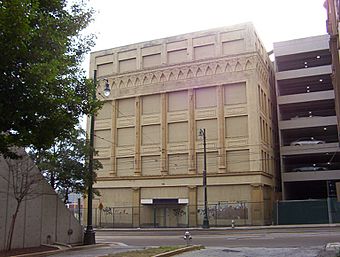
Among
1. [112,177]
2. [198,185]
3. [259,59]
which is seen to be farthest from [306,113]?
[112,177]

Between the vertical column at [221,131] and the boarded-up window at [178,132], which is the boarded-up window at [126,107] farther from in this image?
the vertical column at [221,131]

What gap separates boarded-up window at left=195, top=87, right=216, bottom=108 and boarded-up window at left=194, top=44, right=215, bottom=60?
147 inches

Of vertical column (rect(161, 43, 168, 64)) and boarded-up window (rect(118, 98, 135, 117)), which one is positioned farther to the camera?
boarded-up window (rect(118, 98, 135, 117))

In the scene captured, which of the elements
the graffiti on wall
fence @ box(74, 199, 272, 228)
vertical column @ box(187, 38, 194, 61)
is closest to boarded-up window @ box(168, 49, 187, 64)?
vertical column @ box(187, 38, 194, 61)

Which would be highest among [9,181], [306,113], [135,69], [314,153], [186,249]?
[135,69]

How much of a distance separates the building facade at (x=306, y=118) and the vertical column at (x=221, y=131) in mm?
11128

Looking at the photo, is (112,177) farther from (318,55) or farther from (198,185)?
(318,55)

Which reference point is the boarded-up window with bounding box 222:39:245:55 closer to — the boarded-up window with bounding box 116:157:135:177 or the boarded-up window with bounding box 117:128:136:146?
the boarded-up window with bounding box 117:128:136:146

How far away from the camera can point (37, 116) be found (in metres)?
9.92

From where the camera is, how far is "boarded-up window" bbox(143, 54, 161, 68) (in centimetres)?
5375

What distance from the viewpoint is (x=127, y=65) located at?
183ft

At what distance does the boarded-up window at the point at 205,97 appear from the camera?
163ft

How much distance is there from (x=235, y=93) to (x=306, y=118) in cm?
1253

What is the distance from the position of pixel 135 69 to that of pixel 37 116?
45.3 metres
